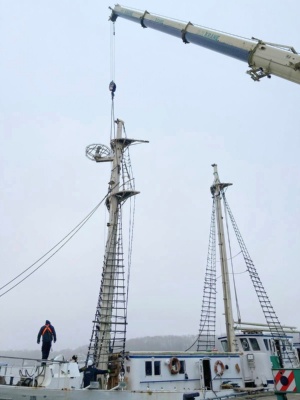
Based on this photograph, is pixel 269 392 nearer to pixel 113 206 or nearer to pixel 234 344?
pixel 234 344

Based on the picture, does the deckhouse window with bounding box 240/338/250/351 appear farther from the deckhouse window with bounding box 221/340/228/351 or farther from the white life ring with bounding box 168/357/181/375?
the white life ring with bounding box 168/357/181/375

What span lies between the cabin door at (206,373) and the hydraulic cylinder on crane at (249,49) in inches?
540

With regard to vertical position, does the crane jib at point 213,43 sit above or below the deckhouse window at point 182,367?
above

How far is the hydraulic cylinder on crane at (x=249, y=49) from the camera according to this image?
1362cm

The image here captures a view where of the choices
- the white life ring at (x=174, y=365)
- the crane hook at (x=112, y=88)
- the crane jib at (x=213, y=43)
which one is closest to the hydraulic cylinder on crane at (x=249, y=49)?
the crane jib at (x=213, y=43)

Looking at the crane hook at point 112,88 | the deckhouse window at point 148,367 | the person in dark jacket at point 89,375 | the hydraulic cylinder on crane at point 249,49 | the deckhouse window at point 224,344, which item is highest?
the crane hook at point 112,88

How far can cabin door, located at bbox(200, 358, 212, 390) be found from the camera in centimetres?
1892

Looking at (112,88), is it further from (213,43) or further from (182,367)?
(182,367)

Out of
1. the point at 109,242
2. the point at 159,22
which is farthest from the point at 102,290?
the point at 159,22

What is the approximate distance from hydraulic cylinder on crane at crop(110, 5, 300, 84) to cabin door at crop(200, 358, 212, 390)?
13720 mm

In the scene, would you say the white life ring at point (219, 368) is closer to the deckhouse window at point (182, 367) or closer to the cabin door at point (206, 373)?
the cabin door at point (206, 373)

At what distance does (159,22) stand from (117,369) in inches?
717

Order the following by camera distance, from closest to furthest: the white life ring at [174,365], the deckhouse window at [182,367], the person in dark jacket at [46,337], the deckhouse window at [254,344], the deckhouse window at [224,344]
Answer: the person in dark jacket at [46,337], the white life ring at [174,365], the deckhouse window at [182,367], the deckhouse window at [254,344], the deckhouse window at [224,344]

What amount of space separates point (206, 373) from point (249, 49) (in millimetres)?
15351
